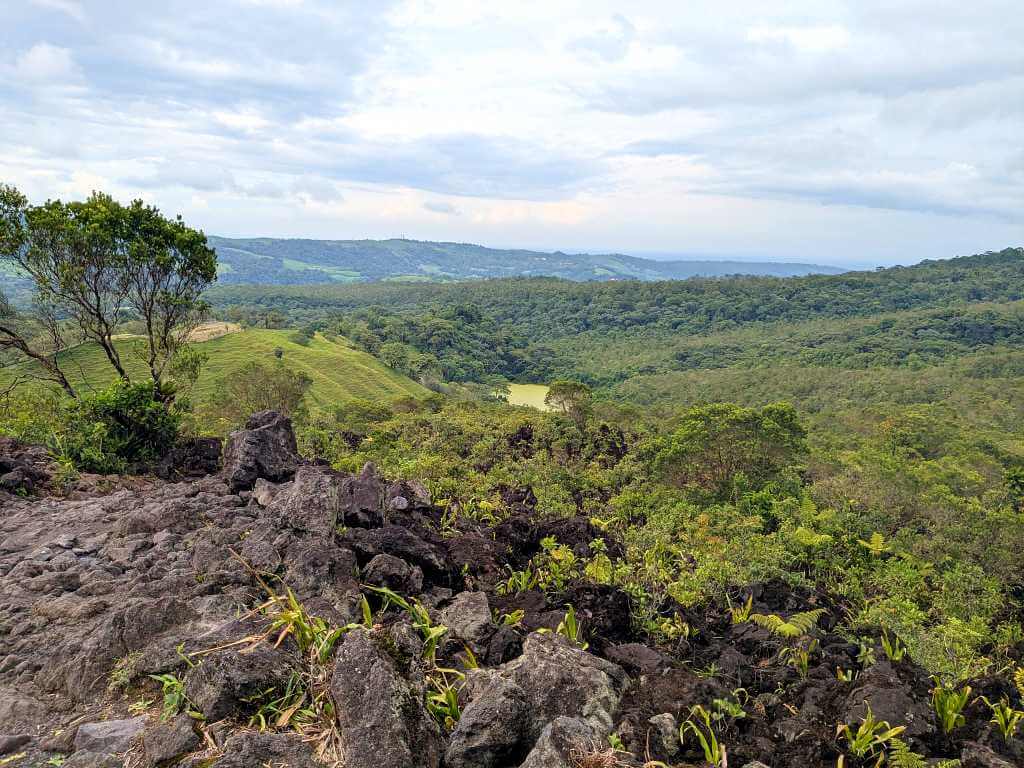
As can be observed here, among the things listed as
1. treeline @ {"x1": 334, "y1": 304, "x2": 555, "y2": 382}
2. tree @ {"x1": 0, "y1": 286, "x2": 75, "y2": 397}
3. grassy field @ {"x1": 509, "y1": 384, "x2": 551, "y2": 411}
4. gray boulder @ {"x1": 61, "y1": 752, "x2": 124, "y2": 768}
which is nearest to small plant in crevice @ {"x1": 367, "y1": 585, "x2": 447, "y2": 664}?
gray boulder @ {"x1": 61, "y1": 752, "x2": 124, "y2": 768}

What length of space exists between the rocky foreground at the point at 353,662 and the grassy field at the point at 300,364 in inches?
2091

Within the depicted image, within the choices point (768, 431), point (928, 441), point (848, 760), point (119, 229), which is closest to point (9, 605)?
point (848, 760)

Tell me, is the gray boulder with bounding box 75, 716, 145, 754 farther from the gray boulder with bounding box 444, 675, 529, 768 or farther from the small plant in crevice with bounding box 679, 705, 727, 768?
the small plant in crevice with bounding box 679, 705, 727, 768

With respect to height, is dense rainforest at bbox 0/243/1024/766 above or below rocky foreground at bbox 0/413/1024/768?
below

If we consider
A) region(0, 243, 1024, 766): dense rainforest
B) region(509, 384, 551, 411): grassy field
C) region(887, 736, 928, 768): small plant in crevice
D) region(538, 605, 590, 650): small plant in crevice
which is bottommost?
region(509, 384, 551, 411): grassy field

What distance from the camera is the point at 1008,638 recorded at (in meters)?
9.84

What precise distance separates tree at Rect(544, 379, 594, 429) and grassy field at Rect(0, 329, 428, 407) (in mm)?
40535

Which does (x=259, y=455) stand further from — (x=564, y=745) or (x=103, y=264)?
(x=103, y=264)

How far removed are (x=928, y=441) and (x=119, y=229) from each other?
32498 mm

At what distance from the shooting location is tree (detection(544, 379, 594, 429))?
24875mm

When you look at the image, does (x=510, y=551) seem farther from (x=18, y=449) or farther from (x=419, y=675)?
(x=18, y=449)

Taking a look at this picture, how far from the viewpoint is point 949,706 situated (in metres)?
5.95

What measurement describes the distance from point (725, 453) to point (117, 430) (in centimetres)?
1620

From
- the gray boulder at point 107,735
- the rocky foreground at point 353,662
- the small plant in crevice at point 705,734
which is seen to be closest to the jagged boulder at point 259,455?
the rocky foreground at point 353,662
